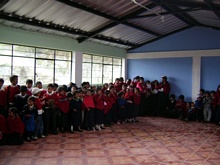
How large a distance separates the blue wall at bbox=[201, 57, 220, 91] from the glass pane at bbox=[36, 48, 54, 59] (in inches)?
239

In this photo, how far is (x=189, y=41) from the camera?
10438 millimetres

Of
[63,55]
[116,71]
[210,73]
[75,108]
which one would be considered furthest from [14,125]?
[210,73]

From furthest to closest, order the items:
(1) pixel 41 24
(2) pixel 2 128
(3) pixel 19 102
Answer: (1) pixel 41 24 < (3) pixel 19 102 < (2) pixel 2 128

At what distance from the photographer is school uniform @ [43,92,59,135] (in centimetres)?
585

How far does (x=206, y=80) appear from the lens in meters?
10.0

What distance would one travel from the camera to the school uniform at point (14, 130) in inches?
197

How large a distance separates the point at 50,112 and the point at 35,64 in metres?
2.38

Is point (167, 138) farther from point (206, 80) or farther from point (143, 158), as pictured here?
point (206, 80)

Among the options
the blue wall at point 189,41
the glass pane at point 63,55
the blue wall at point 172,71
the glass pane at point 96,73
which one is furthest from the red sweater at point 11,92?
the blue wall at point 189,41

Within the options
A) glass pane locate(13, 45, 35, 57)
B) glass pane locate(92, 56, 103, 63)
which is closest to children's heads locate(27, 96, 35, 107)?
glass pane locate(13, 45, 35, 57)

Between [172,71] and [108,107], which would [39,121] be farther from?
[172,71]

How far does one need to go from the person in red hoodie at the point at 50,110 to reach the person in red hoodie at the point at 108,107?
5.07 ft

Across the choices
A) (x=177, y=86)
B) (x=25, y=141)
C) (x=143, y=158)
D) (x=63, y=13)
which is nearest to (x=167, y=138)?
(x=143, y=158)

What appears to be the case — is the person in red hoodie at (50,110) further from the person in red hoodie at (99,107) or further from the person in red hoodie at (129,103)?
the person in red hoodie at (129,103)
